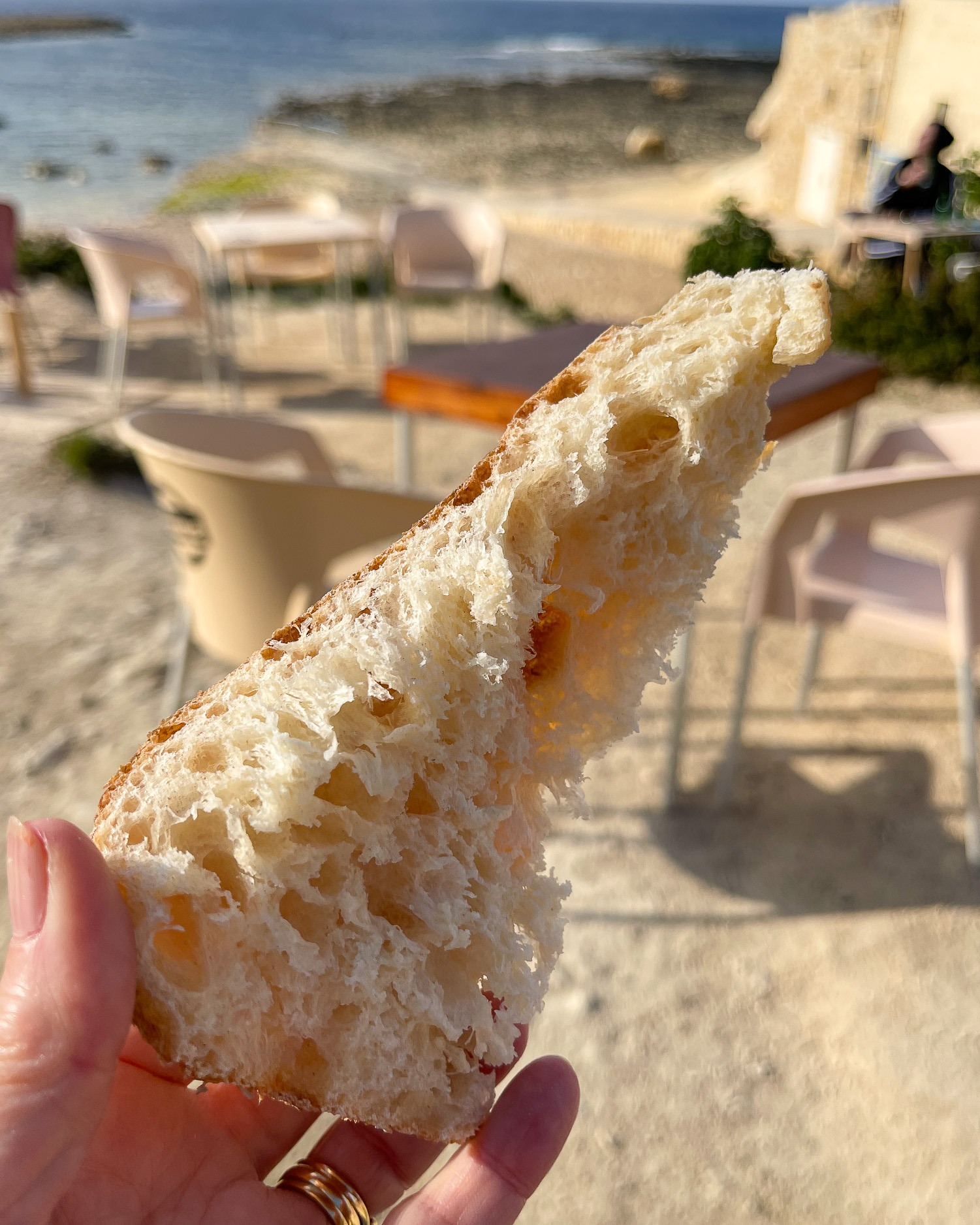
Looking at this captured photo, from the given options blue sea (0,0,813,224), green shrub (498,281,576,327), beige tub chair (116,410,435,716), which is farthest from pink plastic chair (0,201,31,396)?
blue sea (0,0,813,224)

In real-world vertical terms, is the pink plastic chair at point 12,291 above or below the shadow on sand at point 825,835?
above

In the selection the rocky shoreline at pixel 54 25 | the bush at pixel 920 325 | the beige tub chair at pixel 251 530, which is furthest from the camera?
the rocky shoreline at pixel 54 25

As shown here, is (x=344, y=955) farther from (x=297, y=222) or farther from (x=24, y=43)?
(x=24, y=43)

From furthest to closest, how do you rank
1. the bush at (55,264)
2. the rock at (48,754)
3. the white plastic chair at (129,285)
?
the bush at (55,264), the white plastic chair at (129,285), the rock at (48,754)

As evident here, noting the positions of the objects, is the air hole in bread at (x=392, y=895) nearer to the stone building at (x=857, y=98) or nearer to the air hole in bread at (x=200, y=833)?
the air hole in bread at (x=200, y=833)

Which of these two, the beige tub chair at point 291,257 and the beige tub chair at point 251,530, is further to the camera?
the beige tub chair at point 291,257

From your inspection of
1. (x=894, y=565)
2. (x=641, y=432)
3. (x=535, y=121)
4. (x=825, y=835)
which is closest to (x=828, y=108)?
(x=894, y=565)

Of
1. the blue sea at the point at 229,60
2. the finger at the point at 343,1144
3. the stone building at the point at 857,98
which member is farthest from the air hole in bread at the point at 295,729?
the blue sea at the point at 229,60
